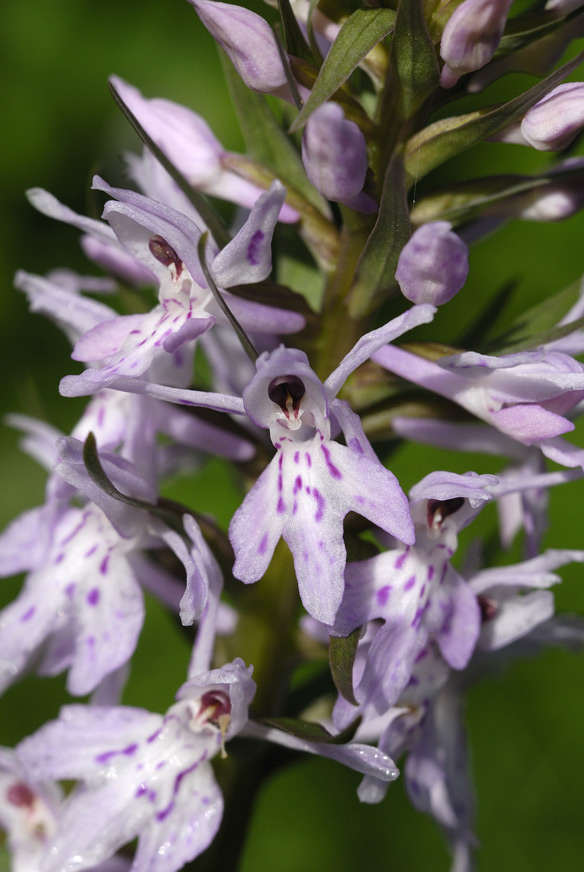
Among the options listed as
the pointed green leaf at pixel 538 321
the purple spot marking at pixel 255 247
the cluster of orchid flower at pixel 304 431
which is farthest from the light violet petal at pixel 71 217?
the pointed green leaf at pixel 538 321

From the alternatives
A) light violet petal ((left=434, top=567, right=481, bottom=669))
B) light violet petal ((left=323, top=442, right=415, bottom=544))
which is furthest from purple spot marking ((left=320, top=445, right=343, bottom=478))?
light violet petal ((left=434, top=567, right=481, bottom=669))

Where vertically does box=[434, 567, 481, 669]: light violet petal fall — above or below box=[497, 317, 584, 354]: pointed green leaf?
below

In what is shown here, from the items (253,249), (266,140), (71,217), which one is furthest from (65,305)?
(253,249)

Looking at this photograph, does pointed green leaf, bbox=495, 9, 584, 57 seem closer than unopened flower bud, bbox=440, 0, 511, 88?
No

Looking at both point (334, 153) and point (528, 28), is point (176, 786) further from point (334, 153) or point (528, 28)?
point (528, 28)

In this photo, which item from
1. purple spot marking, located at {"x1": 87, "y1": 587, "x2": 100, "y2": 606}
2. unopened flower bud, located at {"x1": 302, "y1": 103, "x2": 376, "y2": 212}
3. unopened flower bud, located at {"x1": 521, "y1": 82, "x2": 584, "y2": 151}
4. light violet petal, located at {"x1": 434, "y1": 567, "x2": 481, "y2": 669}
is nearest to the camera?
unopened flower bud, located at {"x1": 302, "y1": 103, "x2": 376, "y2": 212}

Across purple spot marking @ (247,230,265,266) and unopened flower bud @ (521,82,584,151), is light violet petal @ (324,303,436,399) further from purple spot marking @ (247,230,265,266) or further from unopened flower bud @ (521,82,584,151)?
unopened flower bud @ (521,82,584,151)
